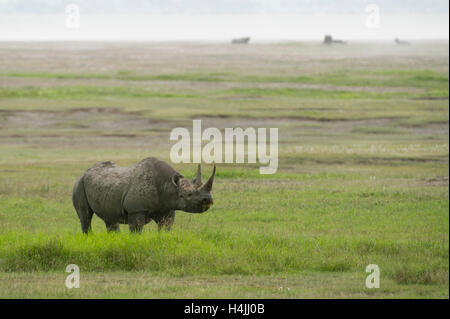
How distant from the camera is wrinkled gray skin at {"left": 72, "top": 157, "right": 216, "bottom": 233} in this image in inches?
505

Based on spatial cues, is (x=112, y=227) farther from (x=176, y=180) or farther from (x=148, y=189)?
(x=176, y=180)

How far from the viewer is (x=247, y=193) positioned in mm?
21203

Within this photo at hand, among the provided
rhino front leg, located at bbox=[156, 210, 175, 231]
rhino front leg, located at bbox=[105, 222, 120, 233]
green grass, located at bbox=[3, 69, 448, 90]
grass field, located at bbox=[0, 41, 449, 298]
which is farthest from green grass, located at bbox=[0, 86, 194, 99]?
rhino front leg, located at bbox=[156, 210, 175, 231]

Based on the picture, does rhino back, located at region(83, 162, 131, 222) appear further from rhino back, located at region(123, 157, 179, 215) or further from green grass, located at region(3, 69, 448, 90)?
Result: green grass, located at region(3, 69, 448, 90)

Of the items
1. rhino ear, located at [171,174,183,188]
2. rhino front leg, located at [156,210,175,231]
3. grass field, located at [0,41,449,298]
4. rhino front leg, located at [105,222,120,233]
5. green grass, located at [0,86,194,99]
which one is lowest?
grass field, located at [0,41,449,298]

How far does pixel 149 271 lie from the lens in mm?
12383

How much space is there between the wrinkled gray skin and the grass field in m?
0.37

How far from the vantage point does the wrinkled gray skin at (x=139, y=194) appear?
12820mm

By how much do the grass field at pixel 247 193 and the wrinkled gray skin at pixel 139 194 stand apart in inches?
14.4

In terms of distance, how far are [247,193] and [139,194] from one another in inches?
332

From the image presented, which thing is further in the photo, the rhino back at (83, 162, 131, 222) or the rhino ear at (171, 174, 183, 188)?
the rhino back at (83, 162, 131, 222)

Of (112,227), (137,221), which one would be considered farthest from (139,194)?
(112,227)
